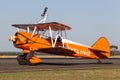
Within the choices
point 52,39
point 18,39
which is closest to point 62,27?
point 52,39

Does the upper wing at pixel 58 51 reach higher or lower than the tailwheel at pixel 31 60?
higher

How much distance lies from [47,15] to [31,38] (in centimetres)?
450

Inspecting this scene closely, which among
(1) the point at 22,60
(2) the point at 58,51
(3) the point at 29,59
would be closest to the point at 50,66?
(3) the point at 29,59

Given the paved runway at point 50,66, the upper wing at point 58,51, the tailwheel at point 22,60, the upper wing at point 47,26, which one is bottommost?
the paved runway at point 50,66

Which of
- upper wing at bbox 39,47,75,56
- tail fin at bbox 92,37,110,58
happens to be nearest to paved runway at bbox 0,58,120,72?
upper wing at bbox 39,47,75,56

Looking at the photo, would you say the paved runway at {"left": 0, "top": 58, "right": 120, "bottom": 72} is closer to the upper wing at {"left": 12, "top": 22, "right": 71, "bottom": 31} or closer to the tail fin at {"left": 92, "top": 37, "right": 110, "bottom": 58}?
the tail fin at {"left": 92, "top": 37, "right": 110, "bottom": 58}

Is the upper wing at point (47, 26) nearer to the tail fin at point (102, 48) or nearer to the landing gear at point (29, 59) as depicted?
the landing gear at point (29, 59)

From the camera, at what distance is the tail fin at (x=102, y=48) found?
1507 inches

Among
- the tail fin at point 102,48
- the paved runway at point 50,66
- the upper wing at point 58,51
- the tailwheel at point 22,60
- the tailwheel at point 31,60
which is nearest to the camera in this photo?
the paved runway at point 50,66

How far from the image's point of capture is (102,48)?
3872 cm

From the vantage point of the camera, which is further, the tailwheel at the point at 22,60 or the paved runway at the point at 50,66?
the tailwheel at the point at 22,60

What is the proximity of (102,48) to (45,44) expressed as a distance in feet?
24.8

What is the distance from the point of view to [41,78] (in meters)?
19.1

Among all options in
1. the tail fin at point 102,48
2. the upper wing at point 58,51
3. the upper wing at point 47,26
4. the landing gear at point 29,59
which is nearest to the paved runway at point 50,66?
the landing gear at point 29,59
